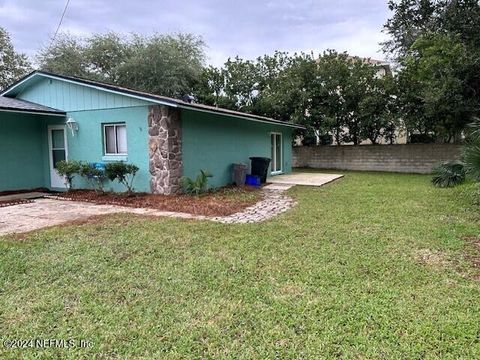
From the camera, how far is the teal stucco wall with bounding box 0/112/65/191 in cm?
1008

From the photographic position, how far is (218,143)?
452 inches

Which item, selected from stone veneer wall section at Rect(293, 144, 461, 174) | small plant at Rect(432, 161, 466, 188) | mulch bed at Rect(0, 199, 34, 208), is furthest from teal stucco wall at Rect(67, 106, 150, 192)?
stone veneer wall section at Rect(293, 144, 461, 174)

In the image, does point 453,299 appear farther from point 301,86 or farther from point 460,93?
point 301,86

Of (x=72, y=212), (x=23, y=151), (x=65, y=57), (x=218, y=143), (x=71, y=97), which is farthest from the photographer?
(x=65, y=57)

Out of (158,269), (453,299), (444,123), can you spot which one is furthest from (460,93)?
(158,269)

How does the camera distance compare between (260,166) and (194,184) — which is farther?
(260,166)

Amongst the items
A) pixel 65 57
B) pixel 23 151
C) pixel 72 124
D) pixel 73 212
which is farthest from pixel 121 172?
pixel 65 57

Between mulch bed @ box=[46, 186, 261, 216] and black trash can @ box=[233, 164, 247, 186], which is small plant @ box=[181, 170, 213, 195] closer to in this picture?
mulch bed @ box=[46, 186, 261, 216]

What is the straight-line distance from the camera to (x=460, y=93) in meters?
14.2

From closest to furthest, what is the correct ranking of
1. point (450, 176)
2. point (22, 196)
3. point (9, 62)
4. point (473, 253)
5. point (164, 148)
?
1. point (473, 253)
2. point (164, 148)
3. point (22, 196)
4. point (450, 176)
5. point (9, 62)

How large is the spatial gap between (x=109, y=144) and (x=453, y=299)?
9.39 m

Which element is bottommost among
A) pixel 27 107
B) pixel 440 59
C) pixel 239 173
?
pixel 239 173

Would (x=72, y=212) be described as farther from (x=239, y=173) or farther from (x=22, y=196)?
(x=239, y=173)

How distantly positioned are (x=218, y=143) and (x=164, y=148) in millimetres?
2673
